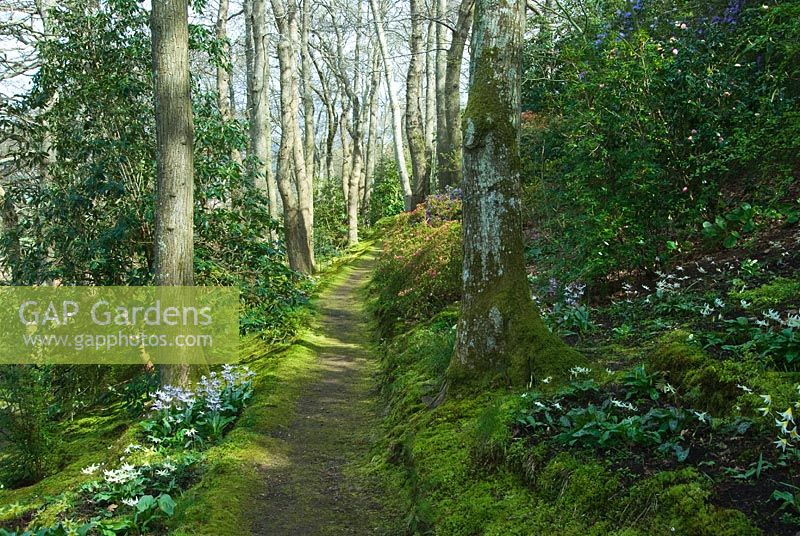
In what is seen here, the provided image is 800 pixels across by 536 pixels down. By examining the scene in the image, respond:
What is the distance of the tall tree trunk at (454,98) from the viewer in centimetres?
1441

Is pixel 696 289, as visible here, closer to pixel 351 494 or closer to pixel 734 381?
pixel 734 381

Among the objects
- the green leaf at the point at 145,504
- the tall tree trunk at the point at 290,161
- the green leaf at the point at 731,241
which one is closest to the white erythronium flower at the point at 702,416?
the green leaf at the point at 731,241

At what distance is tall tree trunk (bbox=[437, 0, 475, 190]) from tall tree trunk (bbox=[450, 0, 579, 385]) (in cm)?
917

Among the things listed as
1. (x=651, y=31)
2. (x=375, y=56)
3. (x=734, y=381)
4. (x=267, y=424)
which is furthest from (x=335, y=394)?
(x=375, y=56)

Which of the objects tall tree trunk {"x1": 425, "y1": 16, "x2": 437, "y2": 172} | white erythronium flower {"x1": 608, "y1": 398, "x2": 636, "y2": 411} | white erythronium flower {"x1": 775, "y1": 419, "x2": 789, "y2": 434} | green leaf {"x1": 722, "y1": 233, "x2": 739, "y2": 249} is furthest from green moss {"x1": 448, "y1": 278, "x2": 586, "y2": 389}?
tall tree trunk {"x1": 425, "y1": 16, "x2": 437, "y2": 172}

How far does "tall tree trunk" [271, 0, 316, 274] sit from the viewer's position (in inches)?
575

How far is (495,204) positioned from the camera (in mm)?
5105

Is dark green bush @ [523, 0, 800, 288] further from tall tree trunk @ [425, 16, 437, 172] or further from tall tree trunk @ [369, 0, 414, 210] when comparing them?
tall tree trunk @ [425, 16, 437, 172]

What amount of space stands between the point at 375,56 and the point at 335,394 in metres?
21.0

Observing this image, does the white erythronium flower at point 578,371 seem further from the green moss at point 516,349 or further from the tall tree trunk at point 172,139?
the tall tree trunk at point 172,139

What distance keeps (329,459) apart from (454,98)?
11058 millimetres

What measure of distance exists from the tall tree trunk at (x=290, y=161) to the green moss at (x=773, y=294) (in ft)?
35.9

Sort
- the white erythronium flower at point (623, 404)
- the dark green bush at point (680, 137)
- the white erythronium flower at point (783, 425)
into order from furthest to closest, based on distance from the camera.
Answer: the dark green bush at point (680, 137) → the white erythronium flower at point (623, 404) → the white erythronium flower at point (783, 425)

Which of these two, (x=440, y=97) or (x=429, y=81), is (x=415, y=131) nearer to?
(x=440, y=97)
